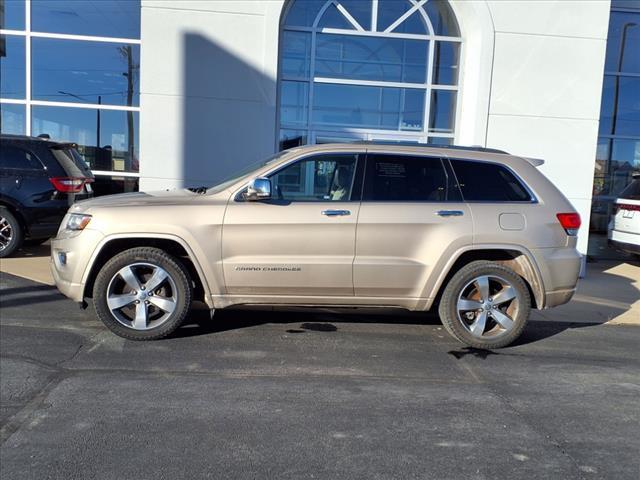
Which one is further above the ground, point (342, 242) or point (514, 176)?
point (514, 176)

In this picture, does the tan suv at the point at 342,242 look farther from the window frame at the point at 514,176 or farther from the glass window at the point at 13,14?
the glass window at the point at 13,14

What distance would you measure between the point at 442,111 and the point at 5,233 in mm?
8062

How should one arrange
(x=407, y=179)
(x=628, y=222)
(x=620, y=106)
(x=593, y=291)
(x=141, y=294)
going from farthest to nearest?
(x=620, y=106), (x=628, y=222), (x=593, y=291), (x=407, y=179), (x=141, y=294)

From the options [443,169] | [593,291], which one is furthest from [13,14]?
[593,291]

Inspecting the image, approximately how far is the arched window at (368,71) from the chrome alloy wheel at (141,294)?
6.03 m

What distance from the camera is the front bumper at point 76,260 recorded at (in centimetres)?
516

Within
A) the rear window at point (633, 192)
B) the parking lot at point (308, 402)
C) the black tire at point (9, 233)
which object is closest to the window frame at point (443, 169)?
the parking lot at point (308, 402)

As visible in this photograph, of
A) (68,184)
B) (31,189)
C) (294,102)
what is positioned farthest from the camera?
(294,102)

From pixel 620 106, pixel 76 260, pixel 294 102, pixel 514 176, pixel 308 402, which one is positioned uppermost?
pixel 620 106

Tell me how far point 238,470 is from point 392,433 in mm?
1052

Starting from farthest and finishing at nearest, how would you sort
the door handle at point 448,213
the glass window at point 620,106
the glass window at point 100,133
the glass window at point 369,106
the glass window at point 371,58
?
1. the glass window at point 620,106
2. the glass window at point 100,133
3. the glass window at point 369,106
4. the glass window at point 371,58
5. the door handle at point 448,213

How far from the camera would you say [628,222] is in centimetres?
952

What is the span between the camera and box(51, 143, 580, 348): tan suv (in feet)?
17.1

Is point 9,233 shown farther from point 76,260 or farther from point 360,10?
point 360,10
